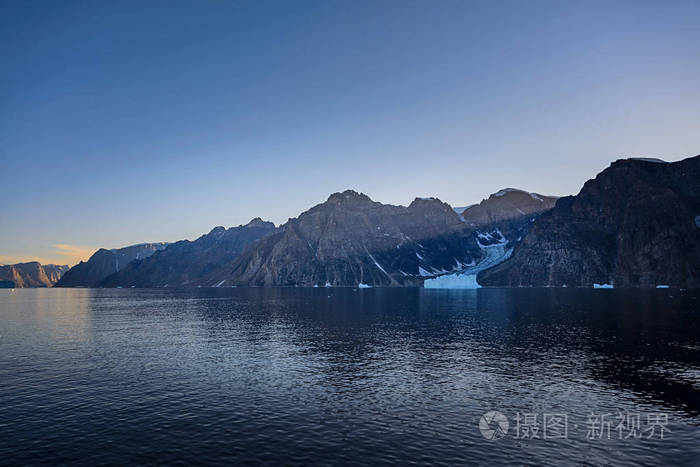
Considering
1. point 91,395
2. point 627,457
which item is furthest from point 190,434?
point 627,457

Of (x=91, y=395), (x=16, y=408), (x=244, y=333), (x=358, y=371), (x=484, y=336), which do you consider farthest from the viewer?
(x=244, y=333)

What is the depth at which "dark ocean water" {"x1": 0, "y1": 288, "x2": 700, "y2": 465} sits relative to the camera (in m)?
33.5

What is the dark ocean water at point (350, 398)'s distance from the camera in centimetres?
3347

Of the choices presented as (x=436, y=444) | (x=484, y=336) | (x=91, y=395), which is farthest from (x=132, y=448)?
(x=484, y=336)

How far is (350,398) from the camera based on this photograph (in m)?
47.7

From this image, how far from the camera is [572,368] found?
60875 mm

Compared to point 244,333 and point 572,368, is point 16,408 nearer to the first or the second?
point 244,333

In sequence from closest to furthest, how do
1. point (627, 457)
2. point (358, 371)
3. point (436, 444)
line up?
1. point (627, 457)
2. point (436, 444)
3. point (358, 371)

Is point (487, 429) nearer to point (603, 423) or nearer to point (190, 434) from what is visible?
point (603, 423)

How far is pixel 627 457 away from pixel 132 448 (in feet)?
128

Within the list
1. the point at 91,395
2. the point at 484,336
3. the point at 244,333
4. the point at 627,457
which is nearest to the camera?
the point at 627,457

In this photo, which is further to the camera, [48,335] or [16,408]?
[48,335]

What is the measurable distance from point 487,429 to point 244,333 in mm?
72589

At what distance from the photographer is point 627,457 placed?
1266 inches
